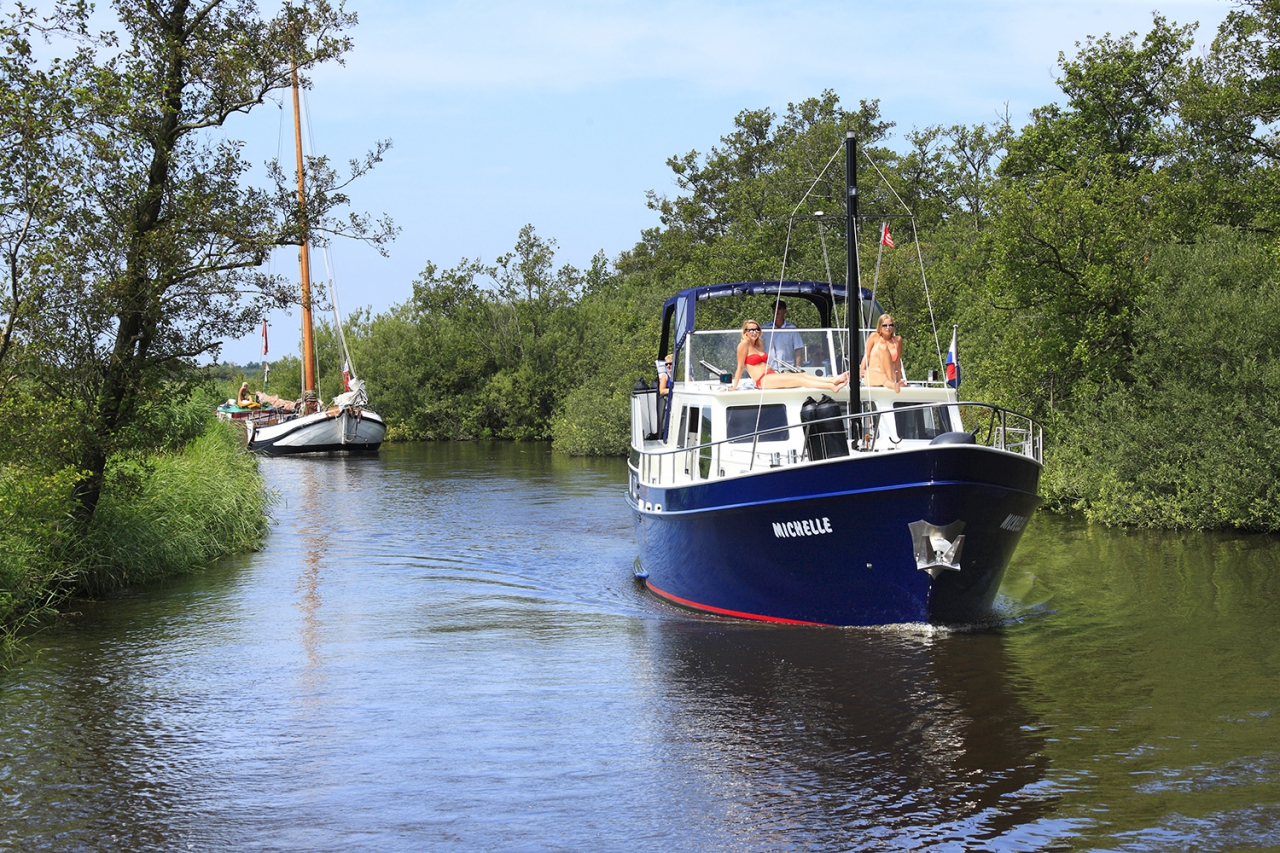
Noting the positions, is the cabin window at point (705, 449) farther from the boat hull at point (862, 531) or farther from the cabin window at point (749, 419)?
the boat hull at point (862, 531)

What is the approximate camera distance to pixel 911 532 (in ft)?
36.8

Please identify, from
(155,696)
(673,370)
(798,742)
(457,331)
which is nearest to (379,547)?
(673,370)

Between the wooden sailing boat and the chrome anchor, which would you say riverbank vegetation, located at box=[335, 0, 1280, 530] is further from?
the wooden sailing boat

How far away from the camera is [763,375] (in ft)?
44.8

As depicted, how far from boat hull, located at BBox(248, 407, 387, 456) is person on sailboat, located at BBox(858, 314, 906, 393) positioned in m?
36.4

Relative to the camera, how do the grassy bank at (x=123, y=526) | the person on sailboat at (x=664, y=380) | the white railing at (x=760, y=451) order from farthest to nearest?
the person on sailboat at (x=664, y=380), the grassy bank at (x=123, y=526), the white railing at (x=760, y=451)

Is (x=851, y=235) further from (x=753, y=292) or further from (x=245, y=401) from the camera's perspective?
(x=245, y=401)

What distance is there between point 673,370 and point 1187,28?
18151mm

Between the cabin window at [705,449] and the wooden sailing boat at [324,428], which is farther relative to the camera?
the wooden sailing boat at [324,428]

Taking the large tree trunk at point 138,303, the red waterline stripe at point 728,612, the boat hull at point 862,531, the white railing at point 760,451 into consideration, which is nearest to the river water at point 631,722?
the red waterline stripe at point 728,612

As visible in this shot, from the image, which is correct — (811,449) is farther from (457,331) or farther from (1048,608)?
(457,331)

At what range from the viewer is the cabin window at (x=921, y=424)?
532 inches

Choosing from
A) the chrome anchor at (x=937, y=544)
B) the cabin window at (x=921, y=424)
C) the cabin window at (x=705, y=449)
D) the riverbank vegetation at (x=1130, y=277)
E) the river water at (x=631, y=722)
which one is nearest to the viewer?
the river water at (x=631, y=722)

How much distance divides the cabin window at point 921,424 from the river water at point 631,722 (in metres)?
2.39
